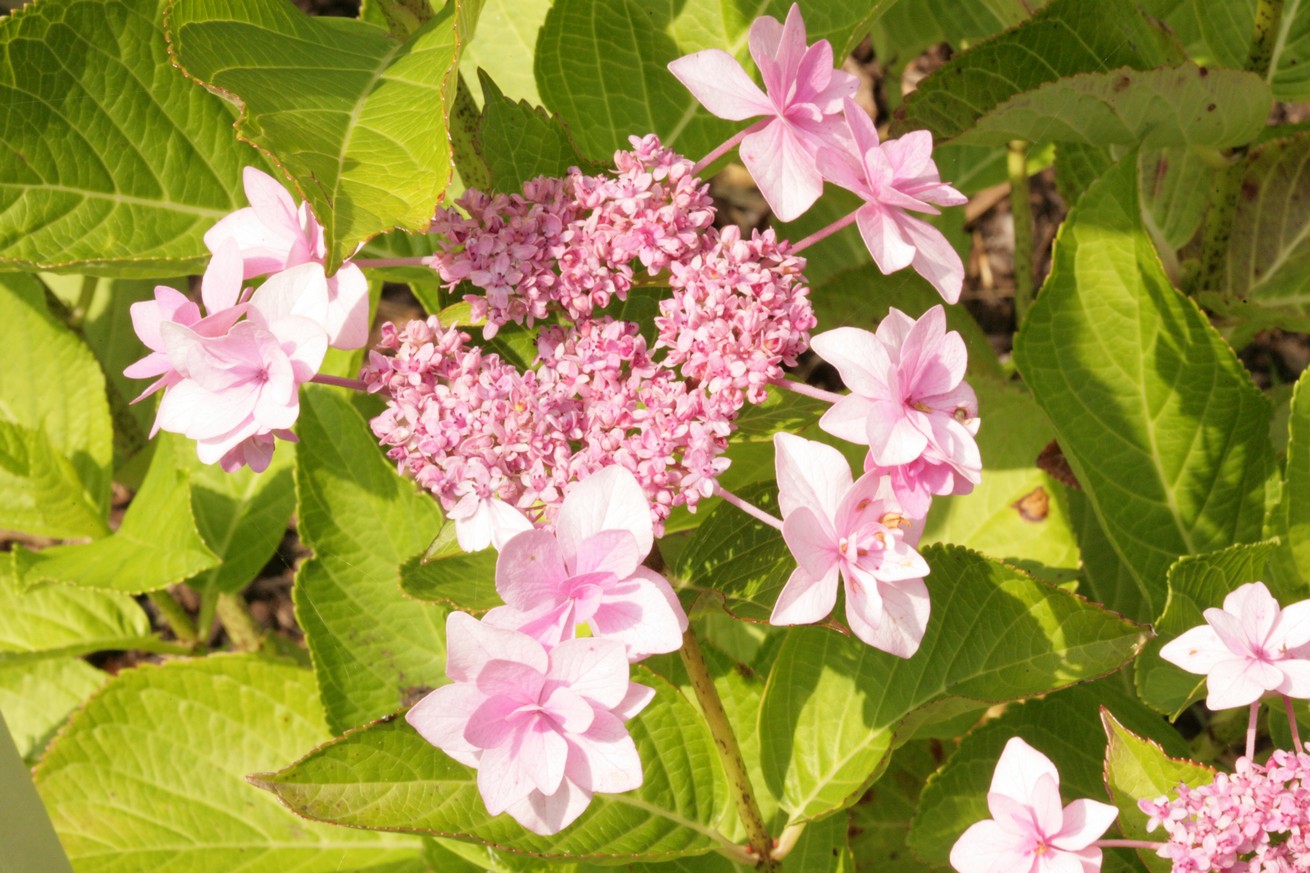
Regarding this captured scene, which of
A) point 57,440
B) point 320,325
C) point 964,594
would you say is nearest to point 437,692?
point 320,325

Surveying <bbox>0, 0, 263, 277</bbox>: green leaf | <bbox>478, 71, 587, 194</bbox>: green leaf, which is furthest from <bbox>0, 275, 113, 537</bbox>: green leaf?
<bbox>478, 71, 587, 194</bbox>: green leaf

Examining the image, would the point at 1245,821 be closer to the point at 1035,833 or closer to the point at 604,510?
the point at 1035,833

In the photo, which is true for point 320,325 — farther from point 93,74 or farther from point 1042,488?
point 1042,488

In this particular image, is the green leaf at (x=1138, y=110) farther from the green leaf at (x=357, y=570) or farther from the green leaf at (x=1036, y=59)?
the green leaf at (x=357, y=570)

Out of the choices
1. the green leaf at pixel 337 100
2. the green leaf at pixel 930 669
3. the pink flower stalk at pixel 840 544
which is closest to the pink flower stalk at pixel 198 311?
the green leaf at pixel 337 100

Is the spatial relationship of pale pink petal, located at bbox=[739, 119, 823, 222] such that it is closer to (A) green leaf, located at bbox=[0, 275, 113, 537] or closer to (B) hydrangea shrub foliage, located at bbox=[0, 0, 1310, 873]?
(B) hydrangea shrub foliage, located at bbox=[0, 0, 1310, 873]

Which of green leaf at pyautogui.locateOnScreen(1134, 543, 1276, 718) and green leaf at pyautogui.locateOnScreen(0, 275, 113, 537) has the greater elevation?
green leaf at pyautogui.locateOnScreen(0, 275, 113, 537)
